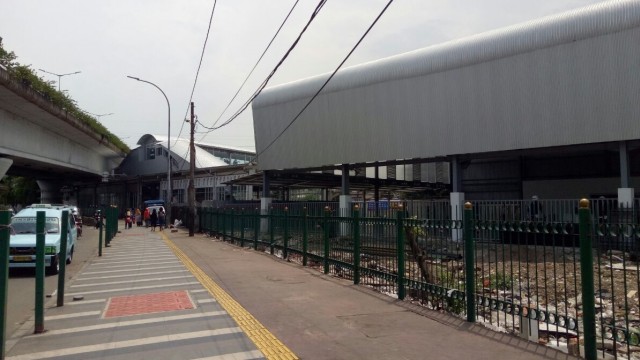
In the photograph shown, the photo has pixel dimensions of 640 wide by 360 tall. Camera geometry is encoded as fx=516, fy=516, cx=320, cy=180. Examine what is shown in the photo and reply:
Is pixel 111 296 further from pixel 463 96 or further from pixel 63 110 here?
pixel 63 110

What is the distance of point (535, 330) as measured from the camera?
655 centimetres

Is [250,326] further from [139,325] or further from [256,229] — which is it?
[256,229]

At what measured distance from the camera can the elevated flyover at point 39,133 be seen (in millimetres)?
24656

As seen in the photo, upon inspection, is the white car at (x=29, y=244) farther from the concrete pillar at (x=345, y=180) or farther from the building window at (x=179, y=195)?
the building window at (x=179, y=195)

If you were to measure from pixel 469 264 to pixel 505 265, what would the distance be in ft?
1.96

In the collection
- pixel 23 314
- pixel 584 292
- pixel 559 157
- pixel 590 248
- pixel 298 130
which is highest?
pixel 298 130

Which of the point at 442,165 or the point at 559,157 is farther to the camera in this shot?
the point at 442,165

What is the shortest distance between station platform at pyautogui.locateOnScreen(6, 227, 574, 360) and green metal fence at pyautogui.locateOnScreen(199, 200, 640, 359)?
389mm

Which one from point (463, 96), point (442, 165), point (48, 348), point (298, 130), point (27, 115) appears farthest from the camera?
point (442, 165)

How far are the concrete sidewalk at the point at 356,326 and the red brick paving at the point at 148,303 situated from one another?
0.97 metres

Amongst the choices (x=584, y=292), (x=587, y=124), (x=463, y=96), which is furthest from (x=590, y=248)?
(x=463, y=96)

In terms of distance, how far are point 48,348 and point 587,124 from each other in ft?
74.7

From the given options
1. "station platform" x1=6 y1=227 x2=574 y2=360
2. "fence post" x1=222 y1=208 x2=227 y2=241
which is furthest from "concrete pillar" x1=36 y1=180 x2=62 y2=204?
"station platform" x1=6 y1=227 x2=574 y2=360

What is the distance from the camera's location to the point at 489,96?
25484mm
